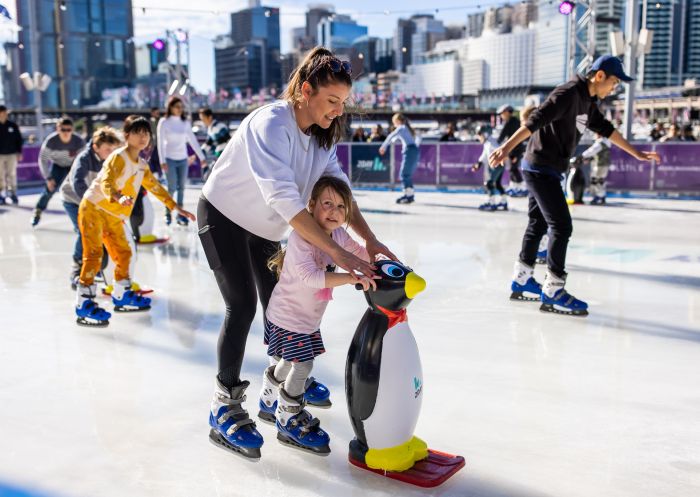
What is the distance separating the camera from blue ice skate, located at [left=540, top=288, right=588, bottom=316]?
4438 mm

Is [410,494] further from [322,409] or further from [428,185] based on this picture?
[428,185]

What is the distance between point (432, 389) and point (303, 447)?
82 centimetres

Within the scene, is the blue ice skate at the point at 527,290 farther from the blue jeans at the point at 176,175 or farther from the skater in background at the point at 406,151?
the skater in background at the point at 406,151

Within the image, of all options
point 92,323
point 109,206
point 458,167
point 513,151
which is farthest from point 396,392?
point 458,167

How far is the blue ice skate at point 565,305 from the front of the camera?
444 centimetres

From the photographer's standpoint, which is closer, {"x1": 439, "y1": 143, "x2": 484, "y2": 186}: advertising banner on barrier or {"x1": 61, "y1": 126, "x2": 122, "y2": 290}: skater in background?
{"x1": 61, "y1": 126, "x2": 122, "y2": 290}: skater in background

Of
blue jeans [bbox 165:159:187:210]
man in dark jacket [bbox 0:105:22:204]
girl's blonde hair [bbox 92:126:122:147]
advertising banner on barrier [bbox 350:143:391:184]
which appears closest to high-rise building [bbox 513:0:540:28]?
advertising banner on barrier [bbox 350:143:391:184]

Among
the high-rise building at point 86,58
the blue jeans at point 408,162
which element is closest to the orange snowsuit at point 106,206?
the blue jeans at point 408,162

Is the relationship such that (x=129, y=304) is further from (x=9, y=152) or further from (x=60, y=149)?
(x=9, y=152)

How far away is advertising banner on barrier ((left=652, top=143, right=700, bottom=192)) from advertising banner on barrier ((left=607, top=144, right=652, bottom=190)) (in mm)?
164

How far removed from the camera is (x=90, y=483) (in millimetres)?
2314

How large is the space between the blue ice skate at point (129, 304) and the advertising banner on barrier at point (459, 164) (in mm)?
8970

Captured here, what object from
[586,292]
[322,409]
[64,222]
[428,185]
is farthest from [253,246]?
[428,185]

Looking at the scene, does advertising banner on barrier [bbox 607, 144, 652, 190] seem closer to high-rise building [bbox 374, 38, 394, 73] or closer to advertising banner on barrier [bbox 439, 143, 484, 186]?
advertising banner on barrier [bbox 439, 143, 484, 186]
